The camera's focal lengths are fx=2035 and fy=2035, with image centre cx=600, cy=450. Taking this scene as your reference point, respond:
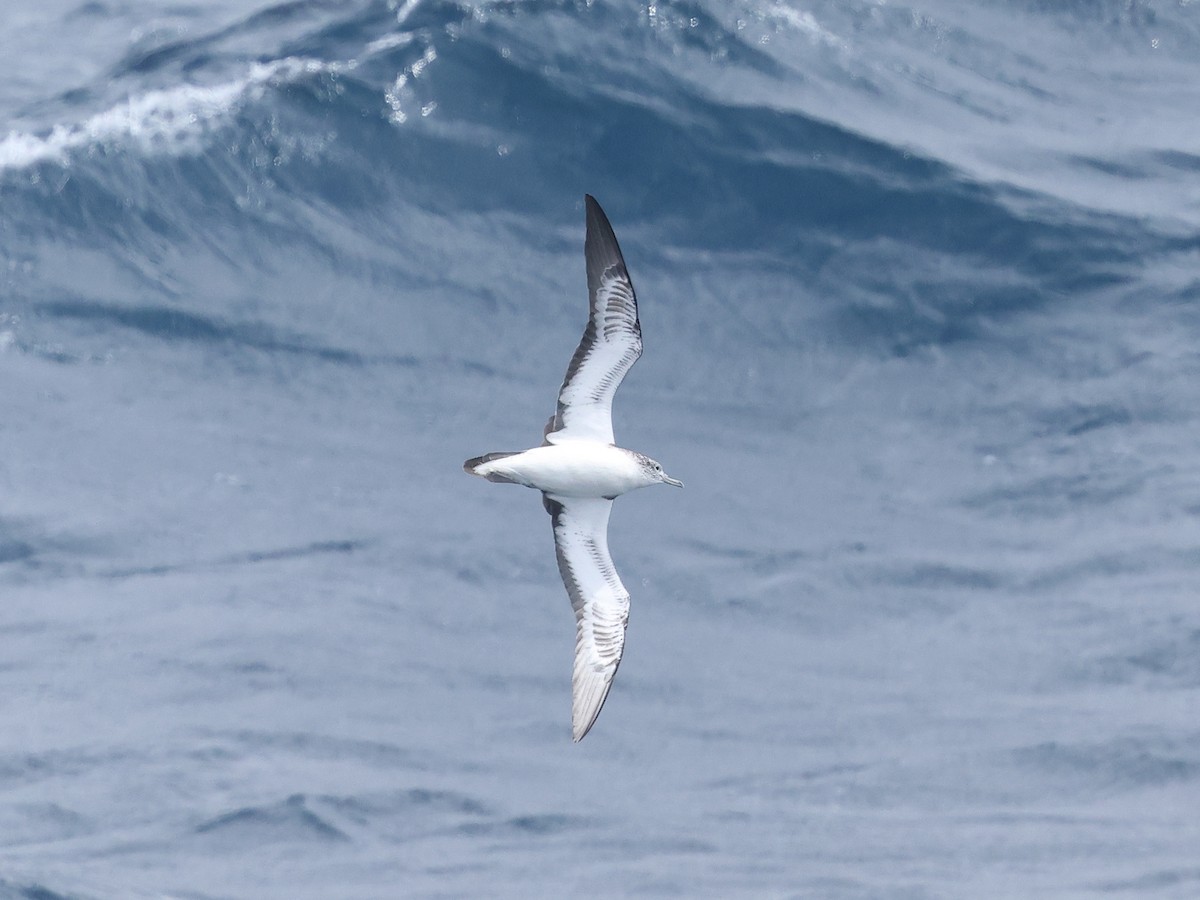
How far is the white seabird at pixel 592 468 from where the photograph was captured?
2006 cm

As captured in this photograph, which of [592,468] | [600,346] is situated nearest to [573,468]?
[592,468]

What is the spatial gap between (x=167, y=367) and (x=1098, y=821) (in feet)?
48.1

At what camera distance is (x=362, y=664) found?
26.5m

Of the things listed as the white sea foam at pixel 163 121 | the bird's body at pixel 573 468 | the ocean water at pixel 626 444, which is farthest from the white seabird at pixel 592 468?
the white sea foam at pixel 163 121

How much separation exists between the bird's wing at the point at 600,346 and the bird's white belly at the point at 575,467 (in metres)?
0.32

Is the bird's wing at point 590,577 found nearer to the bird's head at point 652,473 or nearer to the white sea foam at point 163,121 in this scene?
the bird's head at point 652,473

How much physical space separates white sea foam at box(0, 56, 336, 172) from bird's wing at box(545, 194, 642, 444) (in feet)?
39.3

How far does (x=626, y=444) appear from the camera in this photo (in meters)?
27.9

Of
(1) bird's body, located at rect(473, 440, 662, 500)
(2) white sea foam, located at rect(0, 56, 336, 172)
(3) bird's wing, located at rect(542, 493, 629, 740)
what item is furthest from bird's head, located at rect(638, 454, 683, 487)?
(2) white sea foam, located at rect(0, 56, 336, 172)

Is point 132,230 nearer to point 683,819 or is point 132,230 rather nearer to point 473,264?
point 473,264

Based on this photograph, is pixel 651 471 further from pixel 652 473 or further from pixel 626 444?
pixel 626 444

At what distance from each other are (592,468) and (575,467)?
0.17m

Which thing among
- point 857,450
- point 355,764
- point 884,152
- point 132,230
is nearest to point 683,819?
point 355,764

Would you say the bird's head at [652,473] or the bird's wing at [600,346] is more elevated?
the bird's wing at [600,346]
